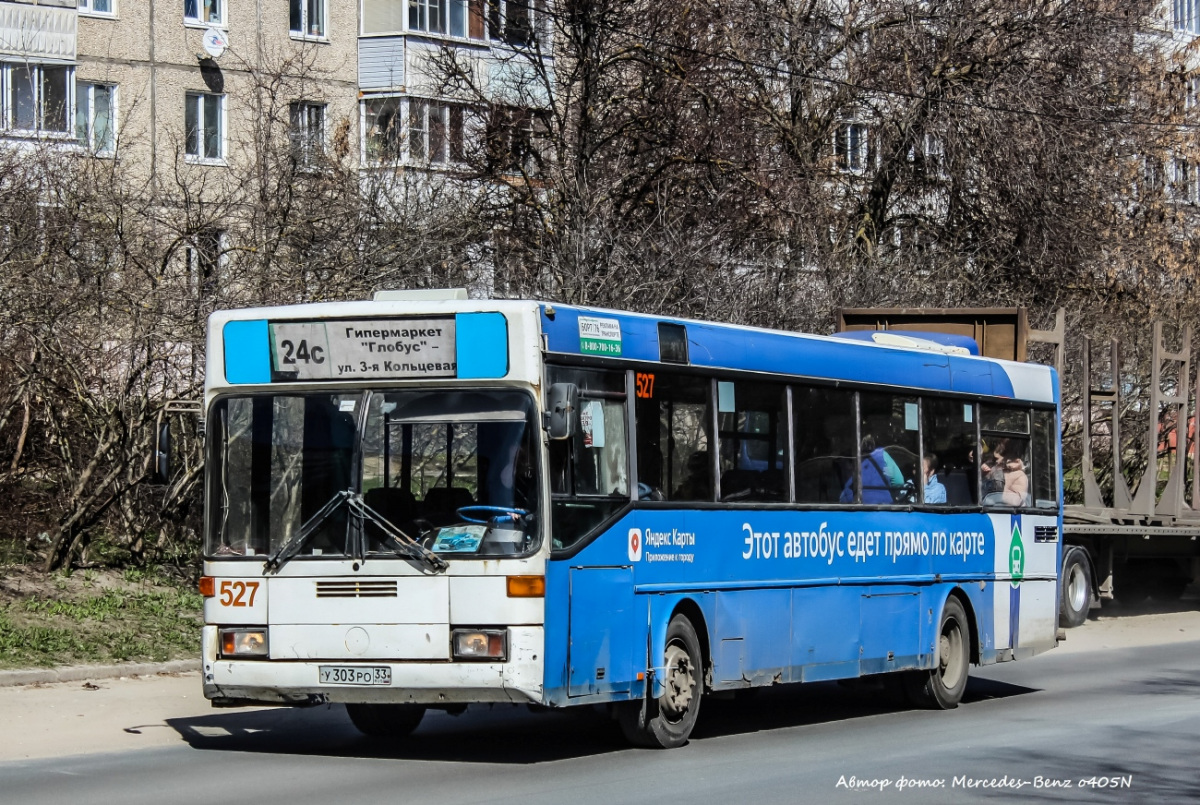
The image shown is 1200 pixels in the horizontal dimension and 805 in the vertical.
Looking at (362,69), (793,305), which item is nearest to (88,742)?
(793,305)

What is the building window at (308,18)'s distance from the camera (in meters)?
40.4

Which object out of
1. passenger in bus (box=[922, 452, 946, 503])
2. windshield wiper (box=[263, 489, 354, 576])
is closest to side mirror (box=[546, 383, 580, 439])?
windshield wiper (box=[263, 489, 354, 576])

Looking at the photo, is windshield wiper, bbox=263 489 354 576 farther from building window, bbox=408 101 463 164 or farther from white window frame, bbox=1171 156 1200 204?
white window frame, bbox=1171 156 1200 204

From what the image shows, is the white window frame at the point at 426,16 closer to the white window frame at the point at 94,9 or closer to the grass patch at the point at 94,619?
the white window frame at the point at 94,9

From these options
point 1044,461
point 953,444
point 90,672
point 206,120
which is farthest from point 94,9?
point 953,444

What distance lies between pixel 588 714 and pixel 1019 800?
4658mm

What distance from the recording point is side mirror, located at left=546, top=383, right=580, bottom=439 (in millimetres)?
10023

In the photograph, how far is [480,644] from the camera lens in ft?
32.7

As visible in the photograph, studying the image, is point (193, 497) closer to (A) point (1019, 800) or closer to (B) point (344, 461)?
(B) point (344, 461)

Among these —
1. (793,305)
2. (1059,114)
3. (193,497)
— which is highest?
(1059,114)

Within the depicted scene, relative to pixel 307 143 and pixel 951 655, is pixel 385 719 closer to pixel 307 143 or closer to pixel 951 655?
pixel 951 655

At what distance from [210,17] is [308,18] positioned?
230 centimetres

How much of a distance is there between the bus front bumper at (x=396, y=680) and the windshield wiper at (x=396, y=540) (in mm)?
587

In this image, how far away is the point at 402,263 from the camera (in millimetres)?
20453
